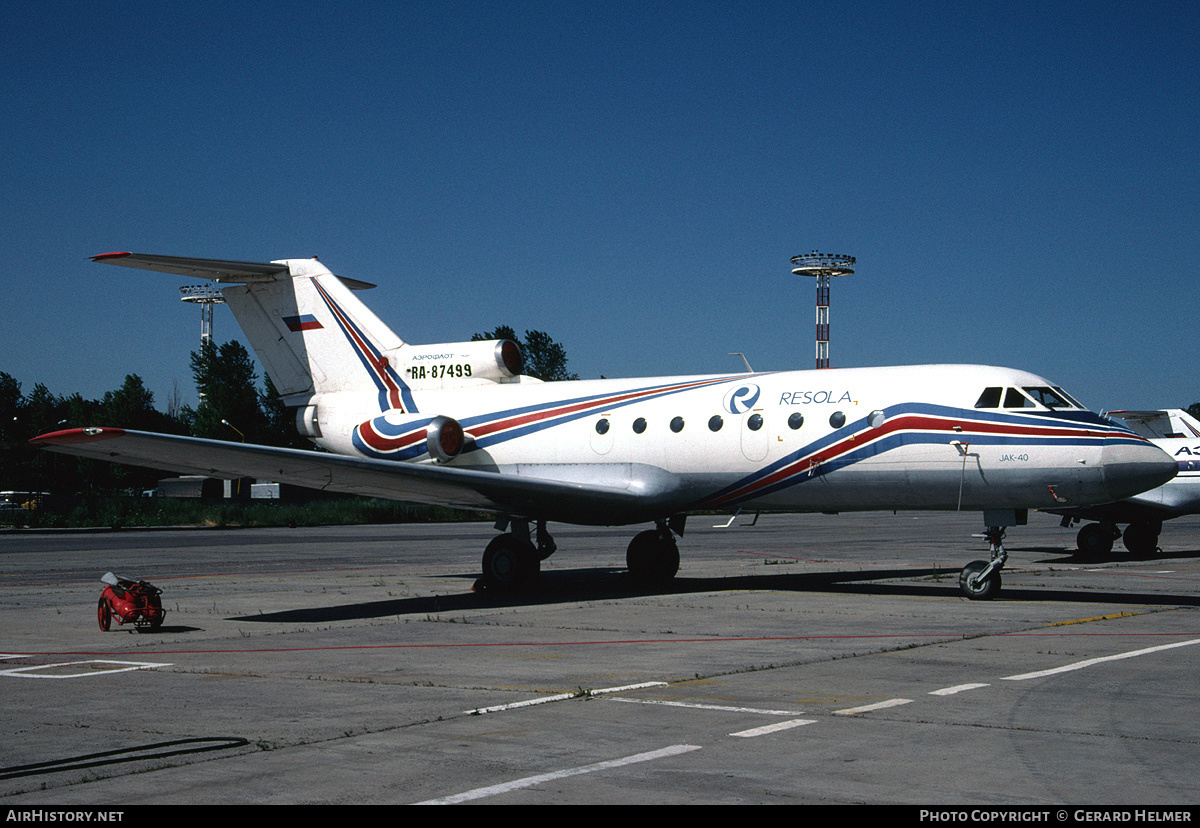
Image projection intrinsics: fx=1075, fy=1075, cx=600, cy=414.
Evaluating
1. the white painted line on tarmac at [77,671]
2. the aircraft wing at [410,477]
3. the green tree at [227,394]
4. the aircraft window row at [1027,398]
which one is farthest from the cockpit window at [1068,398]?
the green tree at [227,394]

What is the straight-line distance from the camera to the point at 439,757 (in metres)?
6.41

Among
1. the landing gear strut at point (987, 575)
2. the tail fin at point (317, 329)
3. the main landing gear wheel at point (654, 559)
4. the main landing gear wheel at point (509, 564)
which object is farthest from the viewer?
the tail fin at point (317, 329)

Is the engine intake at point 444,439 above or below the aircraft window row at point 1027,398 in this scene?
below

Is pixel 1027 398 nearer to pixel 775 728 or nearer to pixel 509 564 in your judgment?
pixel 509 564

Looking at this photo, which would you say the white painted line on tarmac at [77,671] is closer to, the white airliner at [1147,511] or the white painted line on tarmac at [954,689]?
the white painted line on tarmac at [954,689]

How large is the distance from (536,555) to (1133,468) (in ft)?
29.7

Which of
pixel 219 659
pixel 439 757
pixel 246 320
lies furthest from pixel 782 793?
pixel 246 320

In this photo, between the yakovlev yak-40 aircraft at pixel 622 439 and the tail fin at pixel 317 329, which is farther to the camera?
the tail fin at pixel 317 329

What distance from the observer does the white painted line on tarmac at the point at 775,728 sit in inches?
275

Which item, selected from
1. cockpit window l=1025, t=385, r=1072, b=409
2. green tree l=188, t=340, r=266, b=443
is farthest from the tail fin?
green tree l=188, t=340, r=266, b=443

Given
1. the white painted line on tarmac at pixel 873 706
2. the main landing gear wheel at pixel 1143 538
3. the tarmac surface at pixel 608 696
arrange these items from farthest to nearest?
the main landing gear wheel at pixel 1143 538
the white painted line on tarmac at pixel 873 706
the tarmac surface at pixel 608 696

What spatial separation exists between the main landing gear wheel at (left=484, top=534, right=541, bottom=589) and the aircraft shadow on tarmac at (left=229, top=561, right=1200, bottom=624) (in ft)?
0.61

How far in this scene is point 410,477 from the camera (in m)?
15.8

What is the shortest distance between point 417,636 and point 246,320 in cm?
1087
